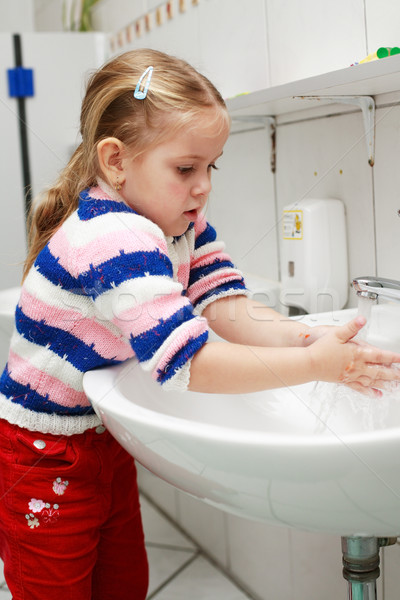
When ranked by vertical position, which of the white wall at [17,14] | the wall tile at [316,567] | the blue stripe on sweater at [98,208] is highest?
the white wall at [17,14]

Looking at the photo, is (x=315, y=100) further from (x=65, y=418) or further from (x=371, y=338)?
(x=65, y=418)

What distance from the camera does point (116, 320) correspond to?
0.81 m

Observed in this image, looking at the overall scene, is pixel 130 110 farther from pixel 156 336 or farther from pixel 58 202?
pixel 156 336

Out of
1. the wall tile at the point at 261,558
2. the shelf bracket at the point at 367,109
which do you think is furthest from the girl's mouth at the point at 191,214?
the wall tile at the point at 261,558

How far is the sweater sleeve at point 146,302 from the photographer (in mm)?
764

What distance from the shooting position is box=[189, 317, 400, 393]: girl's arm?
29.8 inches

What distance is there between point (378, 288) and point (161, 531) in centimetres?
125

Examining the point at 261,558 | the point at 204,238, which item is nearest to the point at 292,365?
the point at 204,238

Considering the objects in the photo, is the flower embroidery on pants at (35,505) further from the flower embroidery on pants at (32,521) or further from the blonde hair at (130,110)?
the blonde hair at (130,110)

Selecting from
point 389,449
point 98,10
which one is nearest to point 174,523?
point 389,449

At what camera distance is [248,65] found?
149 centimetres

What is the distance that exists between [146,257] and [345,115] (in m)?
0.57

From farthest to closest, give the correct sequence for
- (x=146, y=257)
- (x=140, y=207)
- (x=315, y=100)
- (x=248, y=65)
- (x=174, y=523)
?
(x=174, y=523) < (x=248, y=65) < (x=315, y=100) < (x=140, y=207) < (x=146, y=257)

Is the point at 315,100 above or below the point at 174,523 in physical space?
above
